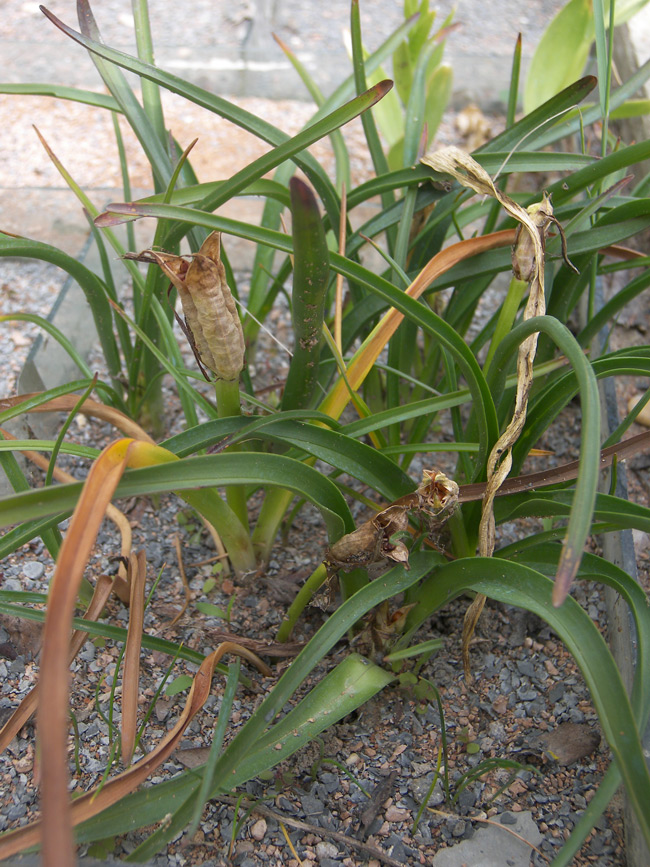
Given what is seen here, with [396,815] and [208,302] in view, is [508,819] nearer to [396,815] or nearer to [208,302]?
[396,815]

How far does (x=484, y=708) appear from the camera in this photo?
91 centimetres

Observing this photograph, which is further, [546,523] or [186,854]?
[546,523]

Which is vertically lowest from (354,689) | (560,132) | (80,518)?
(354,689)

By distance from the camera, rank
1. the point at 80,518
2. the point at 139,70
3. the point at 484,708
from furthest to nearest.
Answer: the point at 484,708 < the point at 139,70 < the point at 80,518

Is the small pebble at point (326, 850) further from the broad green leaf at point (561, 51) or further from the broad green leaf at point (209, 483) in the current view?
the broad green leaf at point (561, 51)

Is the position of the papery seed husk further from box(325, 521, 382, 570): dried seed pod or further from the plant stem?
box(325, 521, 382, 570): dried seed pod

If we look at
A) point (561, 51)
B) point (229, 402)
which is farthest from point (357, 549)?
point (561, 51)

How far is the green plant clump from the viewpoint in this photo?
57 cm

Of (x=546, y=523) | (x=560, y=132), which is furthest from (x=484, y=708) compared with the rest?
(x=560, y=132)

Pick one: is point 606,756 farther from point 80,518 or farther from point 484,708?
point 80,518

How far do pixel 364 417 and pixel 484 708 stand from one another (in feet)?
1.39

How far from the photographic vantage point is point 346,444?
0.79 meters

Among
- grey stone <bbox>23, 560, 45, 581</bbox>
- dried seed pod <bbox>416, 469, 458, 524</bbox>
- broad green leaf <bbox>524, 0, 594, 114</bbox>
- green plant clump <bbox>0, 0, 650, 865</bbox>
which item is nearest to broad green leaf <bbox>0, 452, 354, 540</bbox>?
green plant clump <bbox>0, 0, 650, 865</bbox>

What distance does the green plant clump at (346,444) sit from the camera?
568 millimetres
